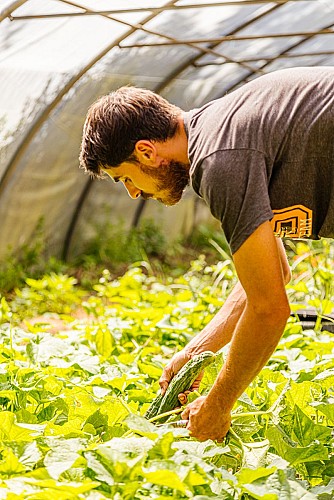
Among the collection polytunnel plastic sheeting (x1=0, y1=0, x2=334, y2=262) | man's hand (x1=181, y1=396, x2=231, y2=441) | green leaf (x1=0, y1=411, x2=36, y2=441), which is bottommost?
polytunnel plastic sheeting (x1=0, y1=0, x2=334, y2=262)

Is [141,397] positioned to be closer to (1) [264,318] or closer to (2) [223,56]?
(1) [264,318]

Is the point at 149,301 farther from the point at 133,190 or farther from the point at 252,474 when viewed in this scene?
the point at 252,474

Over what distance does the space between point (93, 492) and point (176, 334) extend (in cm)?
193

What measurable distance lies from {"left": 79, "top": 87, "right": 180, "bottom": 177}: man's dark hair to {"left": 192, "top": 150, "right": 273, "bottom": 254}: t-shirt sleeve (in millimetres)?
261

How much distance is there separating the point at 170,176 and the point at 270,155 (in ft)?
1.12

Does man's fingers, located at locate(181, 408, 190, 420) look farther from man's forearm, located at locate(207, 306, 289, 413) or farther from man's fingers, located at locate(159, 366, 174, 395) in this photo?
man's fingers, located at locate(159, 366, 174, 395)

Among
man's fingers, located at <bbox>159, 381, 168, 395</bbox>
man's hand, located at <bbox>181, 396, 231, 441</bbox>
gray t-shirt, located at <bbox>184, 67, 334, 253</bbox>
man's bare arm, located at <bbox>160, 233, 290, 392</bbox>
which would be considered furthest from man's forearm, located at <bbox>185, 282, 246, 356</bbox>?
man's hand, located at <bbox>181, 396, 231, 441</bbox>

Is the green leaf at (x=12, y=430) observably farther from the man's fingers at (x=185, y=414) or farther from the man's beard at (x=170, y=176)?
the man's beard at (x=170, y=176)

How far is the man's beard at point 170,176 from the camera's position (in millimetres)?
2201

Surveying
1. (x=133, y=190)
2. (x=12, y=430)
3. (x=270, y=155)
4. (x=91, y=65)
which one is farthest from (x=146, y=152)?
(x=91, y=65)

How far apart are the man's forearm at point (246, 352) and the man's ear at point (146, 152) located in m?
0.51

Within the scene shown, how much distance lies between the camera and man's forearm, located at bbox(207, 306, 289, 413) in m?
1.92

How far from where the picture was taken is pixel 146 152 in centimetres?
217

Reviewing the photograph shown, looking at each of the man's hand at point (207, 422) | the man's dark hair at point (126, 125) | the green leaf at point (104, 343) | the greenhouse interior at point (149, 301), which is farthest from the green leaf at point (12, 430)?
the green leaf at point (104, 343)
